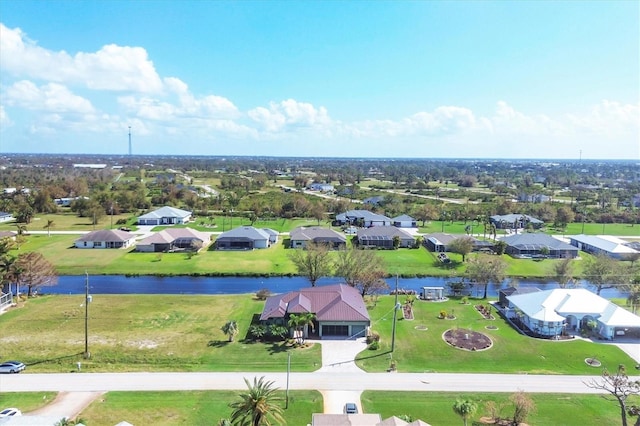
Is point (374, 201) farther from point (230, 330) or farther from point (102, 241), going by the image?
point (230, 330)

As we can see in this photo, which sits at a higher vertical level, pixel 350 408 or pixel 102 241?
pixel 102 241

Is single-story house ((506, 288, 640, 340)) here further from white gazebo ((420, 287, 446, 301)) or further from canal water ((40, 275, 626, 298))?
canal water ((40, 275, 626, 298))

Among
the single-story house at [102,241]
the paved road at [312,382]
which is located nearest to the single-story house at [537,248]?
the paved road at [312,382]

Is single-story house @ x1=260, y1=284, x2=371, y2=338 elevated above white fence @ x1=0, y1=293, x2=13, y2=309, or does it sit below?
above

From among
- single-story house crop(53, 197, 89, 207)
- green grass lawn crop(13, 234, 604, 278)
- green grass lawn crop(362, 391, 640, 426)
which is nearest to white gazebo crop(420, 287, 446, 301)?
green grass lawn crop(13, 234, 604, 278)

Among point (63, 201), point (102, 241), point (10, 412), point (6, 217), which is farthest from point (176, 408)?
point (63, 201)

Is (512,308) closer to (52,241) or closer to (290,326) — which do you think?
(290,326)
